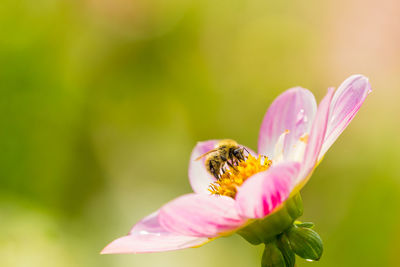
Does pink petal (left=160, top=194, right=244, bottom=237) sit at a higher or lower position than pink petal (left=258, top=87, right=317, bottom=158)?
lower

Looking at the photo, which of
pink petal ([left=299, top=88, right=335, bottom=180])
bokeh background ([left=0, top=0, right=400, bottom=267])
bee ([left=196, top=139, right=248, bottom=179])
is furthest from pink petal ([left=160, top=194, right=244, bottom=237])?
bokeh background ([left=0, top=0, right=400, bottom=267])

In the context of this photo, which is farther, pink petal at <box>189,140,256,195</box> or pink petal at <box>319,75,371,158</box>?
pink petal at <box>189,140,256,195</box>

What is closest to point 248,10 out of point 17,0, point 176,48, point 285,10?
point 285,10

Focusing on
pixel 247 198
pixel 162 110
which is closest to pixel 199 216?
pixel 247 198

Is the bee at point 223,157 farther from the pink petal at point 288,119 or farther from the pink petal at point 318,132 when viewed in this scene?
the pink petal at point 318,132

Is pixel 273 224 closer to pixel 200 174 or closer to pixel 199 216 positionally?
pixel 199 216

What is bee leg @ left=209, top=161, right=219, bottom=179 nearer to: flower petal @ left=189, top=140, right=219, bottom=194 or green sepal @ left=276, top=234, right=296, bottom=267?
flower petal @ left=189, top=140, right=219, bottom=194

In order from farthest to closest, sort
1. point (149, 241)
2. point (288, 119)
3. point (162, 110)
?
point (162, 110) → point (288, 119) → point (149, 241)
